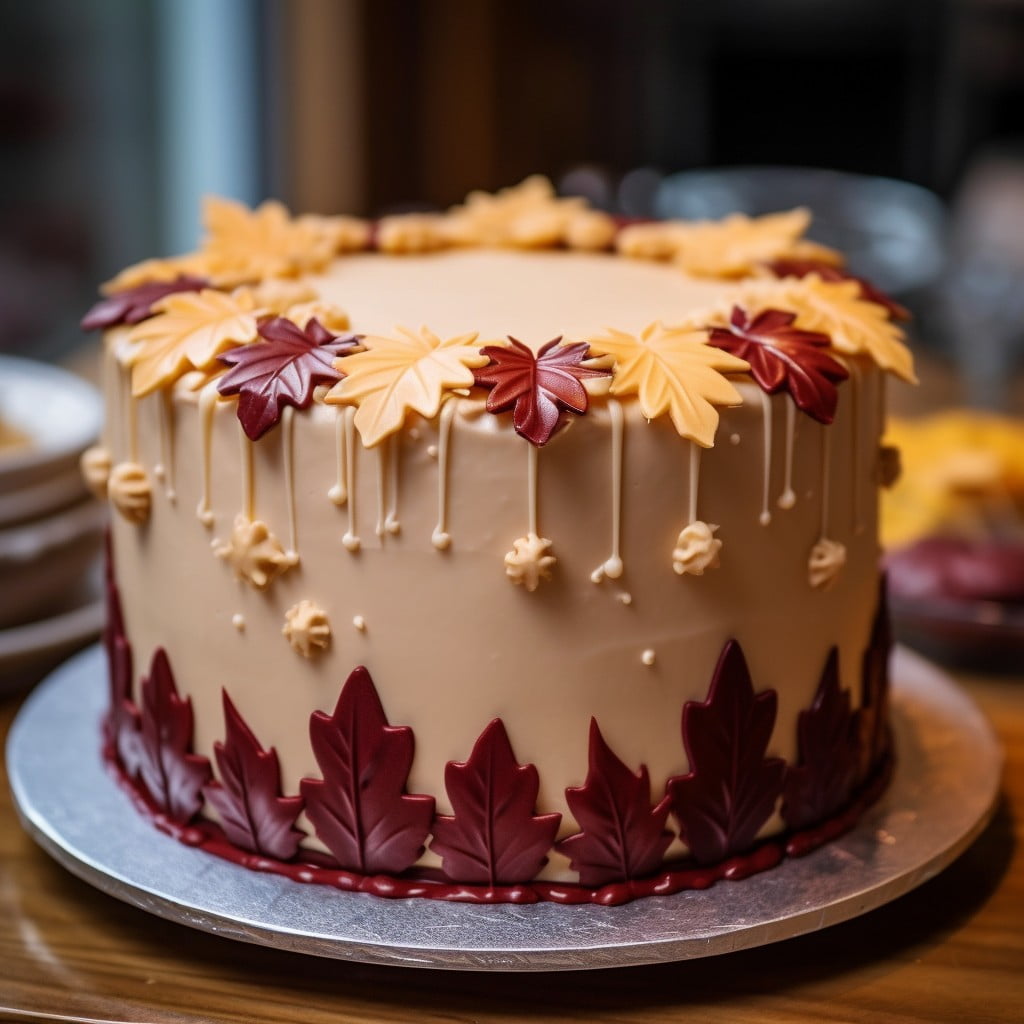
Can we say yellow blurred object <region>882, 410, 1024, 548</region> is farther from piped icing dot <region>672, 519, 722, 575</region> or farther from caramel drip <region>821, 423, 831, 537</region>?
piped icing dot <region>672, 519, 722, 575</region>

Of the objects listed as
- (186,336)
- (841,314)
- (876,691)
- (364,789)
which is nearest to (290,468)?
(186,336)

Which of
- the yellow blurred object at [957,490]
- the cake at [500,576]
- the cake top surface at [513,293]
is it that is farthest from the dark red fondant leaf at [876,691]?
the yellow blurred object at [957,490]

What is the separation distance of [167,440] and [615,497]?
389mm

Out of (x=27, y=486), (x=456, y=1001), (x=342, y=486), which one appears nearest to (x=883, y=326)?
(x=342, y=486)

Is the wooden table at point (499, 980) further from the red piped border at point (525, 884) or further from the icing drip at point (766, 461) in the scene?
the icing drip at point (766, 461)

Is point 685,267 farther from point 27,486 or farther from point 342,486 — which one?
point 27,486

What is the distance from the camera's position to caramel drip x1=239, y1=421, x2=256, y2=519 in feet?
3.80

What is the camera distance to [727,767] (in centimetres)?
122

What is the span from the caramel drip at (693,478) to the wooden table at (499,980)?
15.0 inches

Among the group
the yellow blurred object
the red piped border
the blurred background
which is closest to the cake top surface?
the red piped border

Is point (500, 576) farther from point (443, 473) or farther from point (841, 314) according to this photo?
point (841, 314)

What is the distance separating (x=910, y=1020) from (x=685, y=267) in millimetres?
753

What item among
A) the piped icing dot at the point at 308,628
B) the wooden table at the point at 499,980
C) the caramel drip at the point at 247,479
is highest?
the caramel drip at the point at 247,479

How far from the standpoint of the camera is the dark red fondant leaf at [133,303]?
1308 millimetres
